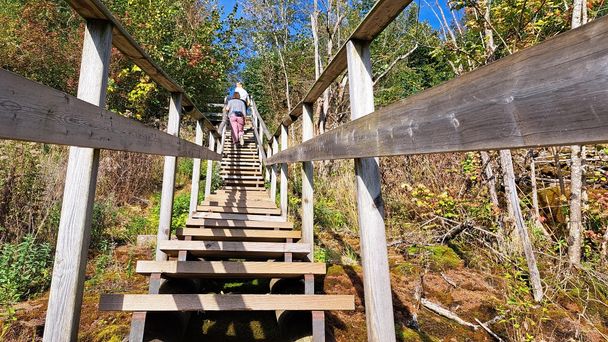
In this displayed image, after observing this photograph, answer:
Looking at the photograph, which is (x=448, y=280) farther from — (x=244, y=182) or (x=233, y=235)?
(x=244, y=182)

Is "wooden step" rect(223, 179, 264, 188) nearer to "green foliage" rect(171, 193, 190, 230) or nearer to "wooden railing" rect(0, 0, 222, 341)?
"green foliage" rect(171, 193, 190, 230)

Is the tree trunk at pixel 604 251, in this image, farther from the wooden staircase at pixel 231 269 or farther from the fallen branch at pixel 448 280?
the wooden staircase at pixel 231 269

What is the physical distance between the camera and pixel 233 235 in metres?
2.90

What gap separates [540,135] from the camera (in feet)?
1.54

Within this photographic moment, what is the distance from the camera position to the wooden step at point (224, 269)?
2029mm

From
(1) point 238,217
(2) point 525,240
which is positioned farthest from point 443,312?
(1) point 238,217

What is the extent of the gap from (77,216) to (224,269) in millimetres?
1043

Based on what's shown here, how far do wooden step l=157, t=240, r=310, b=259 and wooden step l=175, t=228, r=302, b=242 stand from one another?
0.25 m

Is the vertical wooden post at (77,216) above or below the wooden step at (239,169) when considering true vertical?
below

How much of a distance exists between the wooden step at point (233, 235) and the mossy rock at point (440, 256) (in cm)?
170

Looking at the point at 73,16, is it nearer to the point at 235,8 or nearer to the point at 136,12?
the point at 136,12

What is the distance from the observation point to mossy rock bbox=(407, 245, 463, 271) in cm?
366

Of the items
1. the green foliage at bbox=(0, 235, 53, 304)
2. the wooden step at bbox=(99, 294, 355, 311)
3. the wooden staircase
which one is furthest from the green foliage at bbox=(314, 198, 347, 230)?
the green foliage at bbox=(0, 235, 53, 304)

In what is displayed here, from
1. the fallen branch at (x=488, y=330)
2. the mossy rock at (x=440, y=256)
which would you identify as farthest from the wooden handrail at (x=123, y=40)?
the mossy rock at (x=440, y=256)
